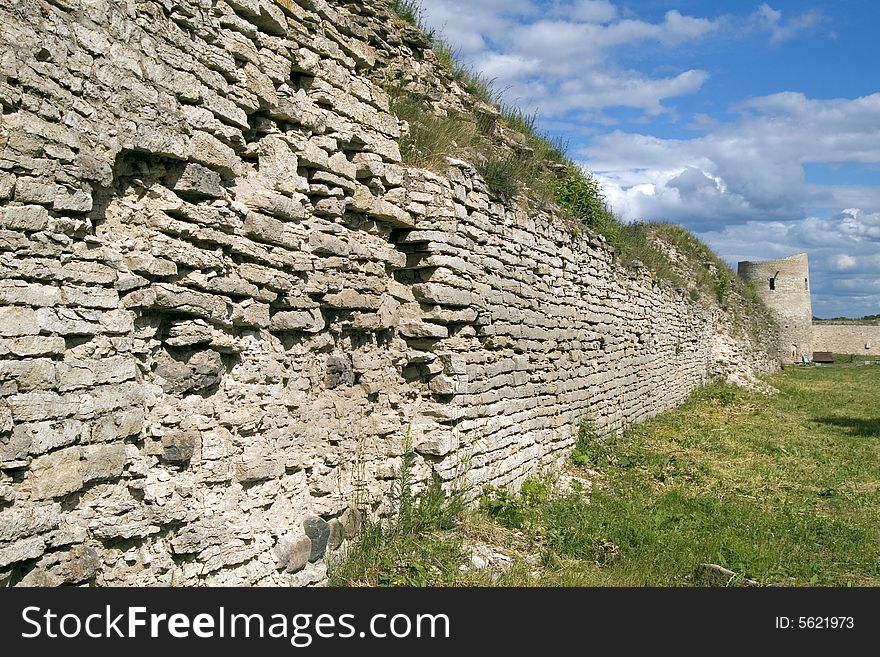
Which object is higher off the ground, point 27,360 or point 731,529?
point 27,360

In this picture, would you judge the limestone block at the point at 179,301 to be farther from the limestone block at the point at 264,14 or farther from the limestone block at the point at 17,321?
the limestone block at the point at 264,14

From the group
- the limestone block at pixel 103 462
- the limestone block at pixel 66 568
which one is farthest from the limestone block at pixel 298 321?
the limestone block at pixel 66 568

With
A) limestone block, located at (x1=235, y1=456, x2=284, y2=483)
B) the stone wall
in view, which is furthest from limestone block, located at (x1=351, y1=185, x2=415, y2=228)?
the stone wall

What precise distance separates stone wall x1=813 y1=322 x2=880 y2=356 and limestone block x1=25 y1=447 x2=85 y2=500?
4343 centimetres

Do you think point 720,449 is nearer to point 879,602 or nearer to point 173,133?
point 879,602

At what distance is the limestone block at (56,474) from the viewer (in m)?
2.95

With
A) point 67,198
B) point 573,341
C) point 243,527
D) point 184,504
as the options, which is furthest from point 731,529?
point 67,198

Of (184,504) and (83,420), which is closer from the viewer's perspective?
(83,420)

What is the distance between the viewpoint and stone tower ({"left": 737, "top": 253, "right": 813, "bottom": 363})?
28906mm

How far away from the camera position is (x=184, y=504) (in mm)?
3629

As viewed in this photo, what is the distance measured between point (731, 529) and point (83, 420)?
5623 millimetres

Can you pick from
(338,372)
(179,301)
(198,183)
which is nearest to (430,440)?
(338,372)

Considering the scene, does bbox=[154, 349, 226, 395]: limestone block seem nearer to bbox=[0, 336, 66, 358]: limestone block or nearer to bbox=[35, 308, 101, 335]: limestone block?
bbox=[35, 308, 101, 335]: limestone block

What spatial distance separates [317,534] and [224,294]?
166 cm
